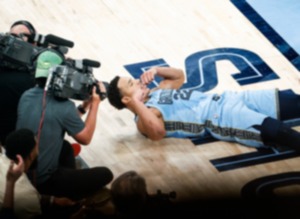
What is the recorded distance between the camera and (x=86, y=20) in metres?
5.42

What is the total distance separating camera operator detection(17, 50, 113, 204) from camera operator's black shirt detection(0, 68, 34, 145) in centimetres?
28

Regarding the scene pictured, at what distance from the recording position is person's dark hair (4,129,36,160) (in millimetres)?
3068

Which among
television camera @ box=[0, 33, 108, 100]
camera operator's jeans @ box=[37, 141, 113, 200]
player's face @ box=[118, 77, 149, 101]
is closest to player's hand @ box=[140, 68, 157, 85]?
player's face @ box=[118, 77, 149, 101]

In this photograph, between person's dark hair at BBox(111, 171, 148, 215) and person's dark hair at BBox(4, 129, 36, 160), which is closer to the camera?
person's dark hair at BBox(111, 171, 148, 215)

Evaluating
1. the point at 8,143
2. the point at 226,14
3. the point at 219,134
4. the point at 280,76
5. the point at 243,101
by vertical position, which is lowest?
the point at 8,143

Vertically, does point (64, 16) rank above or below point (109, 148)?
above

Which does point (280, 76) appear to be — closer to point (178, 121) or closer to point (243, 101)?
point (243, 101)

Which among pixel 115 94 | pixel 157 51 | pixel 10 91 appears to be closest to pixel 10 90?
pixel 10 91

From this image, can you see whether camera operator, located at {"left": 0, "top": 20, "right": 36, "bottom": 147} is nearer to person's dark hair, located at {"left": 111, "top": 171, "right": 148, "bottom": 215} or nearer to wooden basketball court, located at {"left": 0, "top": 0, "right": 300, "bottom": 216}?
wooden basketball court, located at {"left": 0, "top": 0, "right": 300, "bottom": 216}

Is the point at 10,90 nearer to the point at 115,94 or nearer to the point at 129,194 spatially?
the point at 115,94

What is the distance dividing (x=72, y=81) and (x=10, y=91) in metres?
0.55

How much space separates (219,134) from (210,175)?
326 millimetres

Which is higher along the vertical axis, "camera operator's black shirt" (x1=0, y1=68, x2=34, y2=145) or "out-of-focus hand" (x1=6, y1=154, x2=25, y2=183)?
"camera operator's black shirt" (x1=0, y1=68, x2=34, y2=145)

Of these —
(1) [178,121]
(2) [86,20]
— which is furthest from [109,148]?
(2) [86,20]
